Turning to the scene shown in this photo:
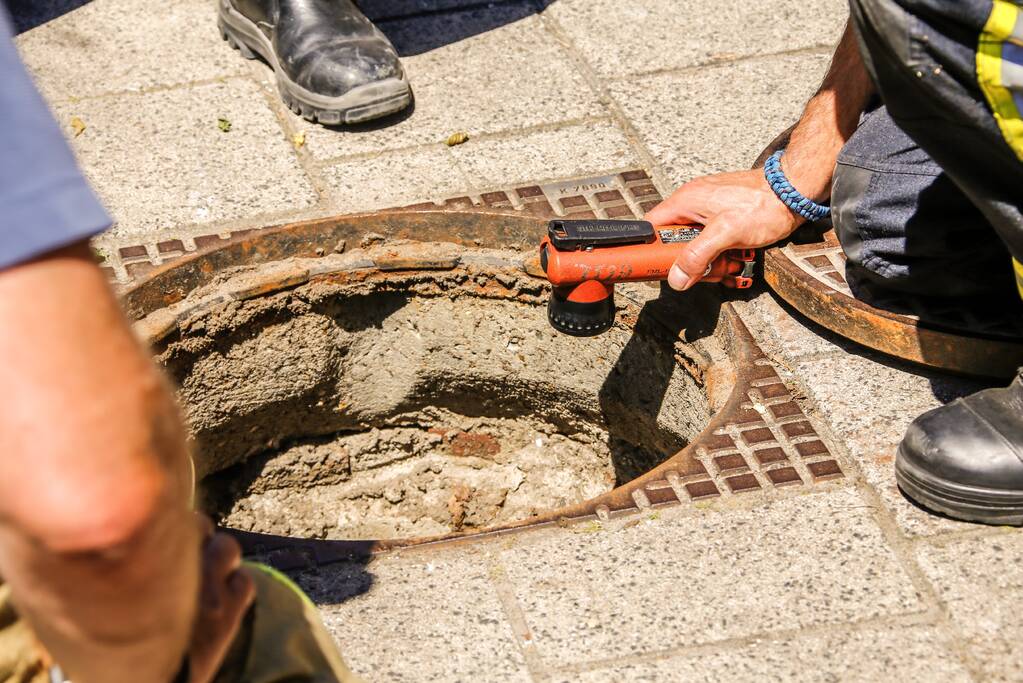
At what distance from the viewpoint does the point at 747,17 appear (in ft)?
11.5

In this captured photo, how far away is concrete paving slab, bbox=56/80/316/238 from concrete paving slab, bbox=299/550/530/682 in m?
1.13

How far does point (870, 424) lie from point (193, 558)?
1620 mm

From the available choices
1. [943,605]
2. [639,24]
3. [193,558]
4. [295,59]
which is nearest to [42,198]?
[193,558]

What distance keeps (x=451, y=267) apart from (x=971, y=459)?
4.24 ft

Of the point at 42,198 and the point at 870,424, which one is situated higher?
the point at 42,198

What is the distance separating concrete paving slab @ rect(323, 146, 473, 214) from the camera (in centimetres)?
282

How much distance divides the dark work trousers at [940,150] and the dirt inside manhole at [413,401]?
1.72 ft

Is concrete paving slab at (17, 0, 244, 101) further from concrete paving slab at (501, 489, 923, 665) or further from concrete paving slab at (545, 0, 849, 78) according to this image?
concrete paving slab at (501, 489, 923, 665)

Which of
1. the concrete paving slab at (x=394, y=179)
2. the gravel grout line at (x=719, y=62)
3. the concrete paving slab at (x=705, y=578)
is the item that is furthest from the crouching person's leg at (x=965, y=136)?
the gravel grout line at (x=719, y=62)

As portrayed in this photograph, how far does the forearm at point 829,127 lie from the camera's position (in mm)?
2477

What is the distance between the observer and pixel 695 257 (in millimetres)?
2389

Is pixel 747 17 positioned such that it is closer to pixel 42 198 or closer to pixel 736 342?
pixel 736 342

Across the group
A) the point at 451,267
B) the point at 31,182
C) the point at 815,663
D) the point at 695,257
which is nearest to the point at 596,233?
the point at 695,257

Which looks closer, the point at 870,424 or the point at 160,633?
the point at 160,633
